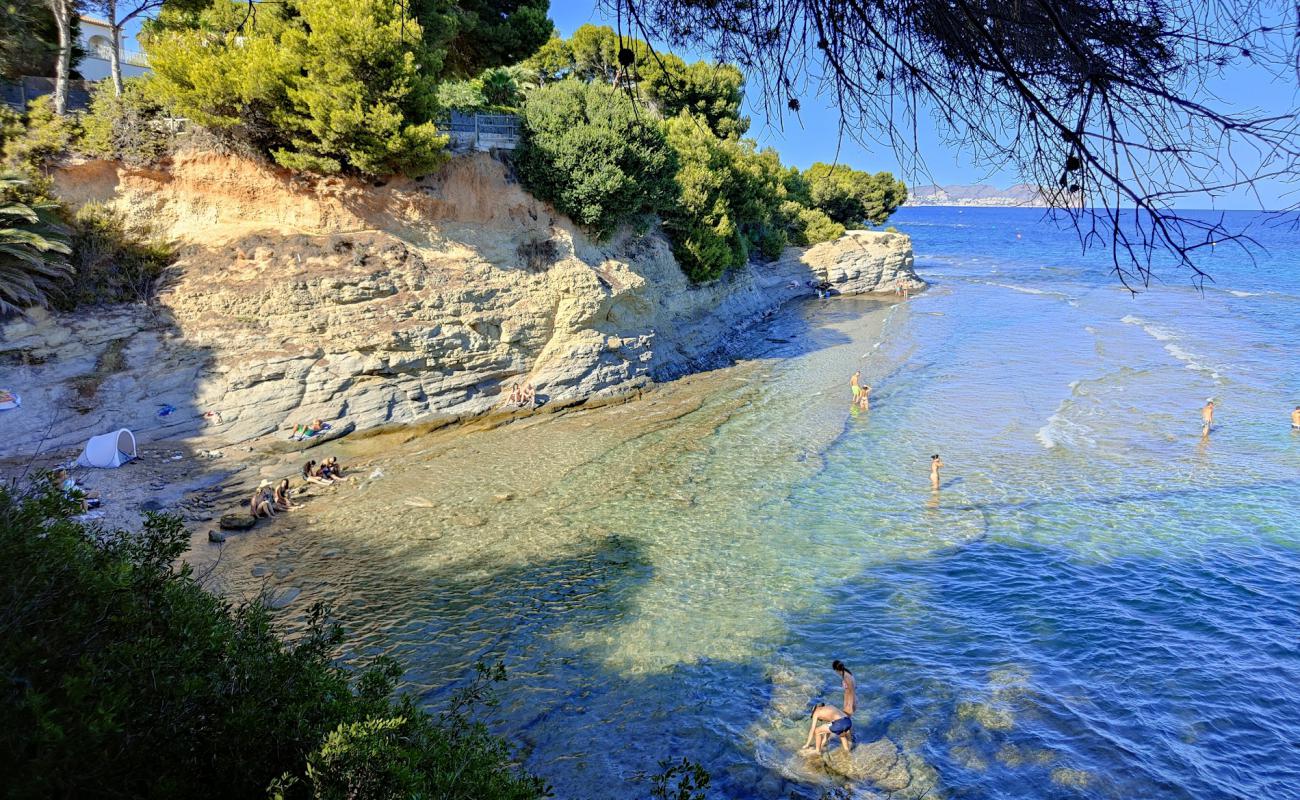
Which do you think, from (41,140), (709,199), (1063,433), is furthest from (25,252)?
(1063,433)

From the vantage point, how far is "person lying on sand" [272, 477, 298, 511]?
16.8m

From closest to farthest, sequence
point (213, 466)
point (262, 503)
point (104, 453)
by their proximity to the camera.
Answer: point (262, 503) < point (104, 453) < point (213, 466)

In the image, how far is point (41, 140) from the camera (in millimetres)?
20359

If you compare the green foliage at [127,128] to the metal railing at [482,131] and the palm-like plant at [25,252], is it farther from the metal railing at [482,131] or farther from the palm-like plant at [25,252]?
the metal railing at [482,131]

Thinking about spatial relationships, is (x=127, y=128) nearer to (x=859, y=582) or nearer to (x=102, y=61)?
(x=102, y=61)

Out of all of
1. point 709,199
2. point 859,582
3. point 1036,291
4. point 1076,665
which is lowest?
point 1076,665

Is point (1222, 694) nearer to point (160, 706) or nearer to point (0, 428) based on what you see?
point (160, 706)

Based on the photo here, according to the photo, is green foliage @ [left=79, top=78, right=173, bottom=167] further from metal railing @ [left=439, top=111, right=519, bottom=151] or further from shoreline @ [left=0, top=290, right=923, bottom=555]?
shoreline @ [left=0, top=290, right=923, bottom=555]

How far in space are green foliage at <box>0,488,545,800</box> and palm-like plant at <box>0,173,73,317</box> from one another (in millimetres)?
17005

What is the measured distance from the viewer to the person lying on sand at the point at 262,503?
1639 cm

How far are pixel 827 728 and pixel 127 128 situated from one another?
24.8 m

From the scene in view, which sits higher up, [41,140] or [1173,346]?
[41,140]

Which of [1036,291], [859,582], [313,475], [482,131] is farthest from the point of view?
[1036,291]

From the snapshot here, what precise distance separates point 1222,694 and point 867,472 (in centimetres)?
946
